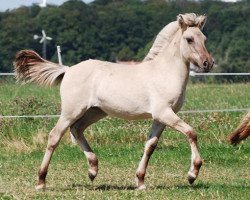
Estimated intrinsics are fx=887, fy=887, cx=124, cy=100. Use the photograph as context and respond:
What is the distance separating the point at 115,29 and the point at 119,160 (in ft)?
140

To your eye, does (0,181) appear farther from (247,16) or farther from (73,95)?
(247,16)

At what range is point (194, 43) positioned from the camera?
10023 mm

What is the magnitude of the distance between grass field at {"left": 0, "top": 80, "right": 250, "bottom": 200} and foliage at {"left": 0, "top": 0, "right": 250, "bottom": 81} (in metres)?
21.7

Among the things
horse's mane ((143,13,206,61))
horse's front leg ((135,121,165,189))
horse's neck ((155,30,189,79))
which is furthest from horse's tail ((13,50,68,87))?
horse's front leg ((135,121,165,189))

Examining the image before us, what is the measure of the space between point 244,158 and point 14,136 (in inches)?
176

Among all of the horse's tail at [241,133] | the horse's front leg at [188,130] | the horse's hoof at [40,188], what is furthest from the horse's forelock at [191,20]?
the horse's hoof at [40,188]

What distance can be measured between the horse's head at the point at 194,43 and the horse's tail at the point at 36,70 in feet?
4.98

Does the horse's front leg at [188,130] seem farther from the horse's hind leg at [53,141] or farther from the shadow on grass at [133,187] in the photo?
the horse's hind leg at [53,141]

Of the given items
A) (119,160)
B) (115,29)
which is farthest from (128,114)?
(115,29)

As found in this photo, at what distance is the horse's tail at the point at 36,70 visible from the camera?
10.7 meters

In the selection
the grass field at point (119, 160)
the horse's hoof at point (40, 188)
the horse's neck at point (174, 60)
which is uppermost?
the horse's neck at point (174, 60)

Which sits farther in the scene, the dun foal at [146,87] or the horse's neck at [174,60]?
the horse's neck at [174,60]

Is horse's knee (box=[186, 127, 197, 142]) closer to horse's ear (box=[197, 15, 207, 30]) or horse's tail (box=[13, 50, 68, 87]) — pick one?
horse's ear (box=[197, 15, 207, 30])

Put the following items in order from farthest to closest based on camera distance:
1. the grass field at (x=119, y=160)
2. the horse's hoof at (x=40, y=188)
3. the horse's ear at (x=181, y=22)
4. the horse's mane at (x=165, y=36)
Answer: the horse's mane at (x=165, y=36)
the horse's ear at (x=181, y=22)
the horse's hoof at (x=40, y=188)
the grass field at (x=119, y=160)
